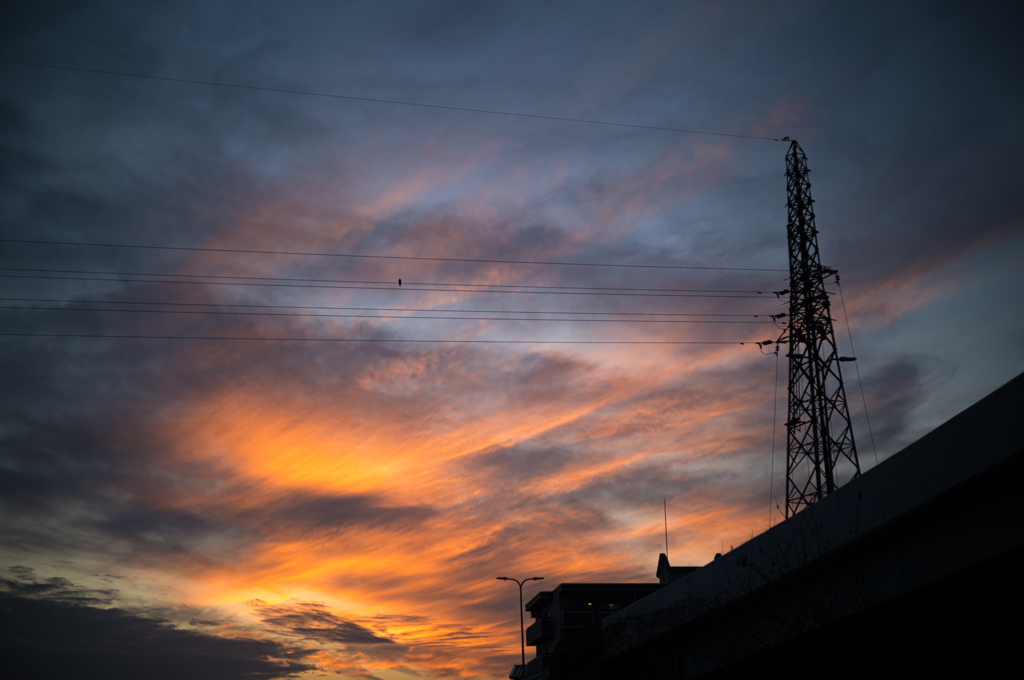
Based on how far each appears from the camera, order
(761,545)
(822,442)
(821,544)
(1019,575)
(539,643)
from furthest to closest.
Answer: (539,643) → (822,442) → (761,545) → (821,544) → (1019,575)

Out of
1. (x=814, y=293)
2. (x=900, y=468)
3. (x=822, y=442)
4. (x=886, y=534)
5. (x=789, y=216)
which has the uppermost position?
(x=789, y=216)

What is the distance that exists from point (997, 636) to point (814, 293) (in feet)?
83.2

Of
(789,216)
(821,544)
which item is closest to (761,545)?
(821,544)

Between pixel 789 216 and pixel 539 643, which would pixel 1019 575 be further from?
pixel 539 643

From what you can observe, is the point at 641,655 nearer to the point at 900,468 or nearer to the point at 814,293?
the point at 814,293

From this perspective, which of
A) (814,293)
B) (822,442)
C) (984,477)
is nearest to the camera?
(984,477)

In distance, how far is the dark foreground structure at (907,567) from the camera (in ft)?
56.1

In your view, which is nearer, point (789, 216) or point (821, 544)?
point (821, 544)

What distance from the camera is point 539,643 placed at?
11125cm

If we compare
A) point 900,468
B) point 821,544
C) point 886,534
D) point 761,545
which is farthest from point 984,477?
point 761,545

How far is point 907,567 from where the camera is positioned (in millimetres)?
20531

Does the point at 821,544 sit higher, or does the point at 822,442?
the point at 822,442

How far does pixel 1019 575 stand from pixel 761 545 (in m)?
8.47

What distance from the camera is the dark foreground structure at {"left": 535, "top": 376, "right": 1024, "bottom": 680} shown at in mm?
17094
